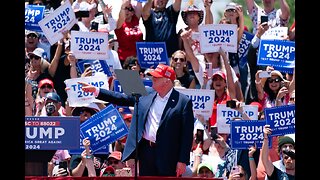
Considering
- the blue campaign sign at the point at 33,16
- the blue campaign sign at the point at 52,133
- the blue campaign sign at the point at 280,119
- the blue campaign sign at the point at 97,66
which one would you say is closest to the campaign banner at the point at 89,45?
the blue campaign sign at the point at 97,66

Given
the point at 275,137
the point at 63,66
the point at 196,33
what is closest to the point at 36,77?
the point at 63,66

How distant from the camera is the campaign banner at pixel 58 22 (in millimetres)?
16844

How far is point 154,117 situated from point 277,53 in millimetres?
3729

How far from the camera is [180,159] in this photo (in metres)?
13.1

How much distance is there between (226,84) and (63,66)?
7.47ft

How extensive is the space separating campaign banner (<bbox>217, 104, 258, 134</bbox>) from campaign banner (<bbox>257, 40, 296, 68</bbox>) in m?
1.13

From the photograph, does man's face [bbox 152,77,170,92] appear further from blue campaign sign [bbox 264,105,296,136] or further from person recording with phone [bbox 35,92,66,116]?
person recording with phone [bbox 35,92,66,116]

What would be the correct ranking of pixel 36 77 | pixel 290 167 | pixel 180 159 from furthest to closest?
pixel 36 77 → pixel 290 167 → pixel 180 159

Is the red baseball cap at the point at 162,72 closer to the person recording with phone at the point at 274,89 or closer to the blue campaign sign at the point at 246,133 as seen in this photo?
the blue campaign sign at the point at 246,133

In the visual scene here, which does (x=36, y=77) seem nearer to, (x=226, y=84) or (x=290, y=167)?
(x=226, y=84)

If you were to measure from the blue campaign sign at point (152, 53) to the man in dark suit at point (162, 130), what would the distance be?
3239mm

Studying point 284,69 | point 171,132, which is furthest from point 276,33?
point 171,132
